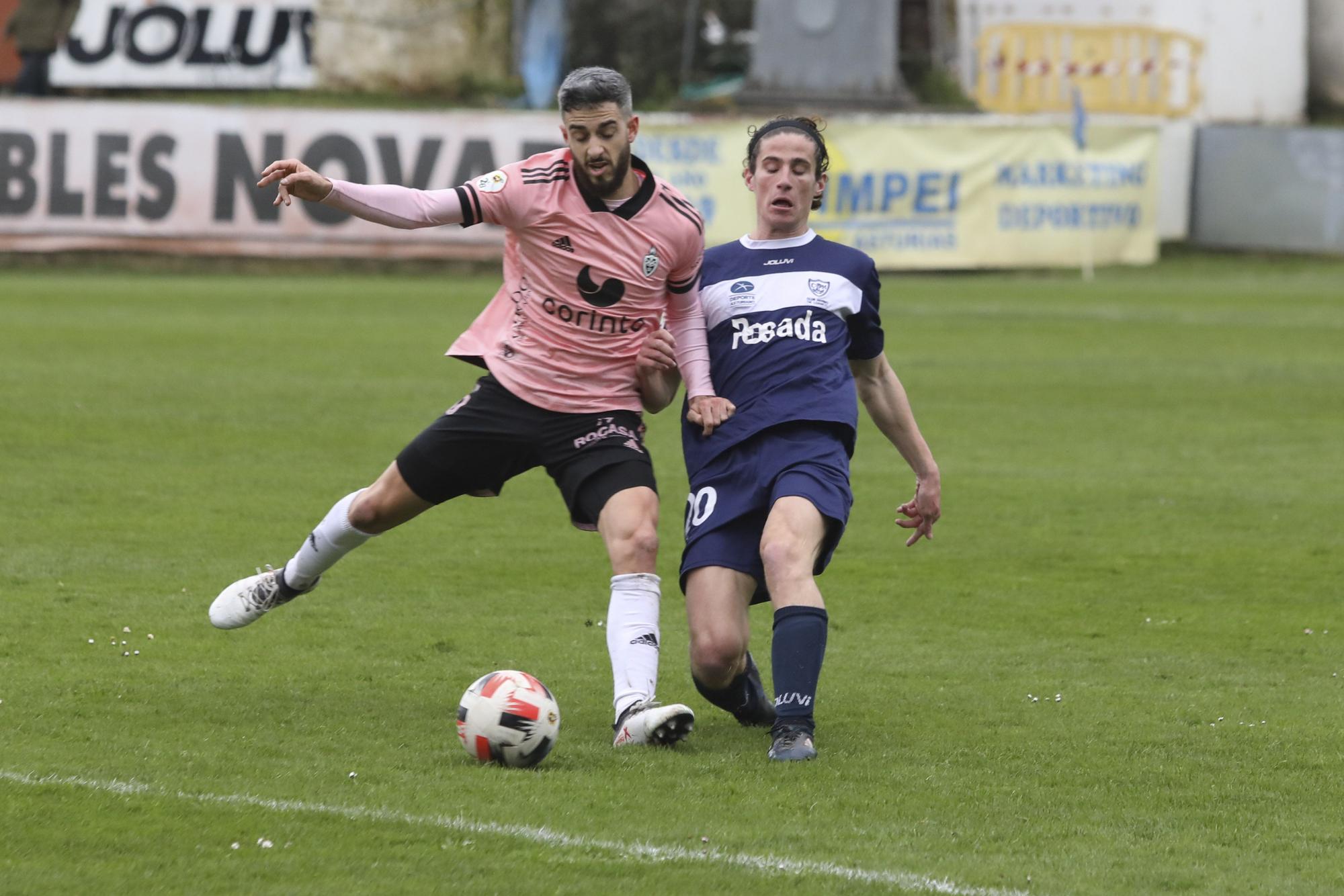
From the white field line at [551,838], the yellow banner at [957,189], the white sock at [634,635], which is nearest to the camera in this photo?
the white field line at [551,838]

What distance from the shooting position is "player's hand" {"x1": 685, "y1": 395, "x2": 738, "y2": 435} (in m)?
6.05

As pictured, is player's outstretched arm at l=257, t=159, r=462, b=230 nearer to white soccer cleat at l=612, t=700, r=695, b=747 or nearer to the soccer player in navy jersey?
the soccer player in navy jersey

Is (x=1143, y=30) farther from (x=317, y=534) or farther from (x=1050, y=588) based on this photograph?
(x=317, y=534)

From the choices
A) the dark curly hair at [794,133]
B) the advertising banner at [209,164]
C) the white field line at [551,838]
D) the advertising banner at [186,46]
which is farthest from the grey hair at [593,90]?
the advertising banner at [186,46]

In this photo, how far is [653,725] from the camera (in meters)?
5.69

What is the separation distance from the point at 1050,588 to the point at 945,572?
554 mm

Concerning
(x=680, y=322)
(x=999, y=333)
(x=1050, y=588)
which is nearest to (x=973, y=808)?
(x=680, y=322)

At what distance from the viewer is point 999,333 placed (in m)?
20.7

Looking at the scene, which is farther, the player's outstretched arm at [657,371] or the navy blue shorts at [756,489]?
the player's outstretched arm at [657,371]

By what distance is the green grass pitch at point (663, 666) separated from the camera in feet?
15.3

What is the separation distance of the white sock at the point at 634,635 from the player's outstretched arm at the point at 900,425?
805 millimetres

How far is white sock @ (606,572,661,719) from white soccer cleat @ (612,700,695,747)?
0.06m

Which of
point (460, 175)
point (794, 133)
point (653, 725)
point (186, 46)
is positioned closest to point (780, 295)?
point (794, 133)

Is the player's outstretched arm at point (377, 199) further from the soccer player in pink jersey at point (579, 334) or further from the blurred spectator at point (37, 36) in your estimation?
the blurred spectator at point (37, 36)
